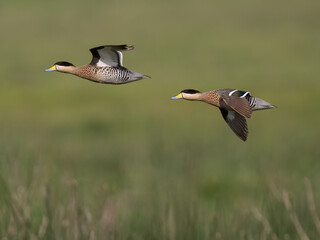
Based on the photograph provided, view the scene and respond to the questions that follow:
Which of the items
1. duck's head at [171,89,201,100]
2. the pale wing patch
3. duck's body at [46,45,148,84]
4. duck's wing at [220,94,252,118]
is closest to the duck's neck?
duck's body at [46,45,148,84]

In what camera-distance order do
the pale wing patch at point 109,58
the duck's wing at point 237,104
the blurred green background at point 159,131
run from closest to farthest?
the duck's wing at point 237,104 < the pale wing patch at point 109,58 < the blurred green background at point 159,131

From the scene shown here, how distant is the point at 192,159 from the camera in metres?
6.86

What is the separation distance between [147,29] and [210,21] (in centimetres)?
453

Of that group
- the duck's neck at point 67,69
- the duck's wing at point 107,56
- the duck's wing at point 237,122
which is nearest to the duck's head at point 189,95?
the duck's wing at point 237,122

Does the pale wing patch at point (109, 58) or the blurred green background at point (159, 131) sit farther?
the blurred green background at point (159, 131)

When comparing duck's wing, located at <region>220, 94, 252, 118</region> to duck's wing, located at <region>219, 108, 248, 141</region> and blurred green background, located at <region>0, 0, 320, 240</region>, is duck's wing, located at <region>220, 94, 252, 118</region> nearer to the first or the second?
duck's wing, located at <region>219, 108, 248, 141</region>

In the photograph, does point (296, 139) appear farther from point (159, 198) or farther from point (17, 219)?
point (17, 219)

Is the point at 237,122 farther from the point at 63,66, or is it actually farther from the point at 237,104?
the point at 63,66

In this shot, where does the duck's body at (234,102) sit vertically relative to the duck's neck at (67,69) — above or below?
below

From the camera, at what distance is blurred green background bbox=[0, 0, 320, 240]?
305 inches

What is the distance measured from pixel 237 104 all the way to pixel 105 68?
0.51m

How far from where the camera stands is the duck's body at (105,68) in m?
3.35

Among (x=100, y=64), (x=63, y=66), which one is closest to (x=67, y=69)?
(x=63, y=66)

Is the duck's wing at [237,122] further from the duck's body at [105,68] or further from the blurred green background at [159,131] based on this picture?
the blurred green background at [159,131]
